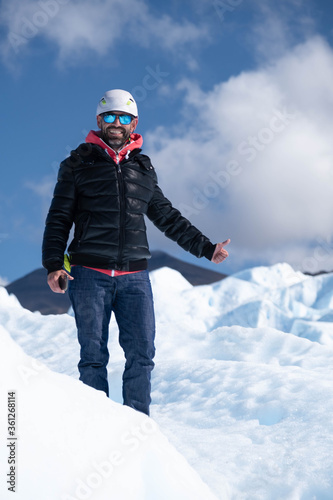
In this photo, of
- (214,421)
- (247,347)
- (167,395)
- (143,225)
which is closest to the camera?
(143,225)

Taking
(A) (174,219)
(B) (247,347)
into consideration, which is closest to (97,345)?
(A) (174,219)

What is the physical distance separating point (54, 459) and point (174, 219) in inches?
69.3

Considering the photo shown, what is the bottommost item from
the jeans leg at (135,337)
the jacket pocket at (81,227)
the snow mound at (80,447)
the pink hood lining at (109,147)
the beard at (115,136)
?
the snow mound at (80,447)

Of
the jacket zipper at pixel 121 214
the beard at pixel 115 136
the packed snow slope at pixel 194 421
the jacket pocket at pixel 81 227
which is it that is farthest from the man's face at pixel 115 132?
the packed snow slope at pixel 194 421

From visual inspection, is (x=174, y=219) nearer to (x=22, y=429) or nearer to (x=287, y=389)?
(x=287, y=389)

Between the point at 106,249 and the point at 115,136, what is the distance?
25.9 inches

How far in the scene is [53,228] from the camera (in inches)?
103

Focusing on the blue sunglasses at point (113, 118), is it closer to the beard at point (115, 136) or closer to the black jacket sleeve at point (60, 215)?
the beard at point (115, 136)

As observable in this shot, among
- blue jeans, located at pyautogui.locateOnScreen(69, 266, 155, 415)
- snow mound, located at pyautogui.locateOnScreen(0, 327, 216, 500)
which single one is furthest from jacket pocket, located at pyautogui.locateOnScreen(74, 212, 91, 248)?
snow mound, located at pyautogui.locateOnScreen(0, 327, 216, 500)

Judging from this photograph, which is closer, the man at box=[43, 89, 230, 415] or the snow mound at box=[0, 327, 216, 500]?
the snow mound at box=[0, 327, 216, 500]

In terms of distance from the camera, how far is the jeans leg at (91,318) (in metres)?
2.52

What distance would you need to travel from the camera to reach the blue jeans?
2525mm

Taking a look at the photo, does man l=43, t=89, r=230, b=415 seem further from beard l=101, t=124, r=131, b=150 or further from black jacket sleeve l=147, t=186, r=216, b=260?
black jacket sleeve l=147, t=186, r=216, b=260

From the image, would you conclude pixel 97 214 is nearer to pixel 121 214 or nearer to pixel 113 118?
pixel 121 214
